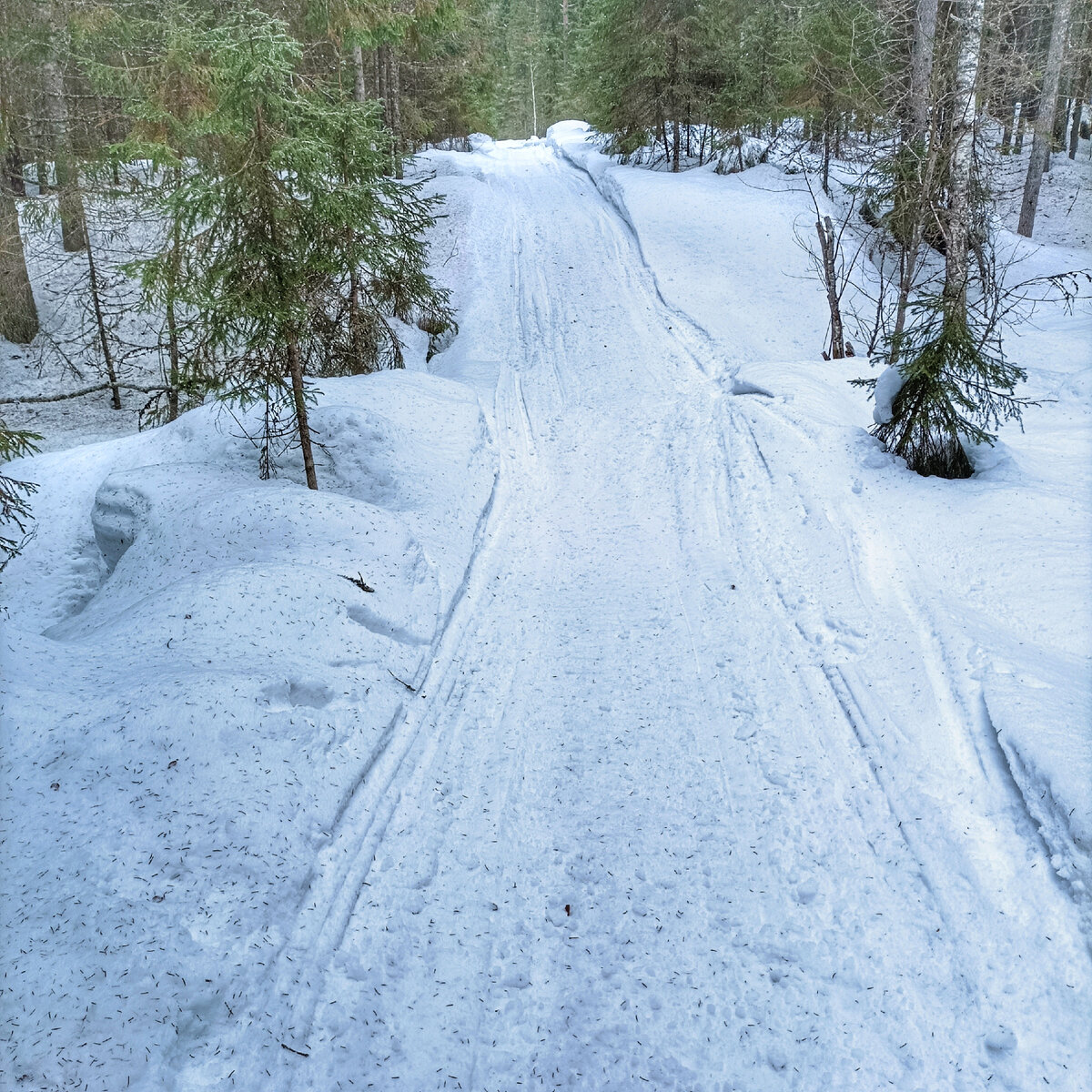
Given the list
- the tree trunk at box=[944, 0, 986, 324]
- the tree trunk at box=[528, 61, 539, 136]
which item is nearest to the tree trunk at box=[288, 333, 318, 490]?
the tree trunk at box=[944, 0, 986, 324]

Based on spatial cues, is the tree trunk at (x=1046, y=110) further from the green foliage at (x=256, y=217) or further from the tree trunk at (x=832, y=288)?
the green foliage at (x=256, y=217)

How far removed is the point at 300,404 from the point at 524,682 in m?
4.16

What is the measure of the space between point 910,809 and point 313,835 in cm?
357

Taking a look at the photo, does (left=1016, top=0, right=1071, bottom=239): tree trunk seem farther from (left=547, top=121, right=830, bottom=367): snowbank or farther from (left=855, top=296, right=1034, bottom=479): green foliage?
(left=855, top=296, right=1034, bottom=479): green foliage

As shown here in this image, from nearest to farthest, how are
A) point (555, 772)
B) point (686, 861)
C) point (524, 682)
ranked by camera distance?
point (686, 861), point (555, 772), point (524, 682)

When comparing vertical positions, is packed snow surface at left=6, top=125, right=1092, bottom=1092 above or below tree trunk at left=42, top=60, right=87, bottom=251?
below

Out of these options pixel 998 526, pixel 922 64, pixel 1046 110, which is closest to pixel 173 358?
pixel 998 526

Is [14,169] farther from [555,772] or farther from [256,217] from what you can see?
[555,772]

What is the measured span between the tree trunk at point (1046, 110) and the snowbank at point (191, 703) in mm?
16404

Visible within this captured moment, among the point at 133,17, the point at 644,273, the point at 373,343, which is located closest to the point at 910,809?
the point at 373,343

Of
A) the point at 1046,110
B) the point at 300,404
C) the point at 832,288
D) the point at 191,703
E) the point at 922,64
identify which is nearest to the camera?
the point at 191,703

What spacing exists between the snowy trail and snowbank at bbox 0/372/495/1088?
0.89ft

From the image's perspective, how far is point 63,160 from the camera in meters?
13.6

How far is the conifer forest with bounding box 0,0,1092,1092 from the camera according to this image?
3.35m
